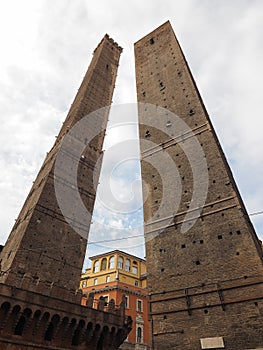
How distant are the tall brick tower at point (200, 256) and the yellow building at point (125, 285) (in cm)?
1343

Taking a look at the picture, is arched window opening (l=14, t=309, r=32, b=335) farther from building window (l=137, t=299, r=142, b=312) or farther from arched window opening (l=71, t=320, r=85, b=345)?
building window (l=137, t=299, r=142, b=312)

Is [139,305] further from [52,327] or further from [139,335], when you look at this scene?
[52,327]

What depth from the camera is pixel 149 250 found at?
12.5 m

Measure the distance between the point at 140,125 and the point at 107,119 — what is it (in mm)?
7924

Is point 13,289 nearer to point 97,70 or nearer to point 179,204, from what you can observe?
point 179,204

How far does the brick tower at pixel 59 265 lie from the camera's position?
10.6 m

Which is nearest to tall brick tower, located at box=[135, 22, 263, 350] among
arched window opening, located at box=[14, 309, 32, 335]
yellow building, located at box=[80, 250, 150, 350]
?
arched window opening, located at box=[14, 309, 32, 335]

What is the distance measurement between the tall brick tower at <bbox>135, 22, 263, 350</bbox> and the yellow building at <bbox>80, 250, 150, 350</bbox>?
13.4 meters

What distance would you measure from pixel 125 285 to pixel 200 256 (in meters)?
16.4

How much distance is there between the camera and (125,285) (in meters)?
25.4

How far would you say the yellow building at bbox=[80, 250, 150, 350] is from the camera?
2386 centimetres

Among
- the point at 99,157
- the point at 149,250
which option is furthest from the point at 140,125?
the point at 149,250

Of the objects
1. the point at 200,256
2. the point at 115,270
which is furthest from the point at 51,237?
the point at 115,270

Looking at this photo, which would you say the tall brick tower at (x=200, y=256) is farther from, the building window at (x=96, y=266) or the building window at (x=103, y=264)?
the building window at (x=96, y=266)
